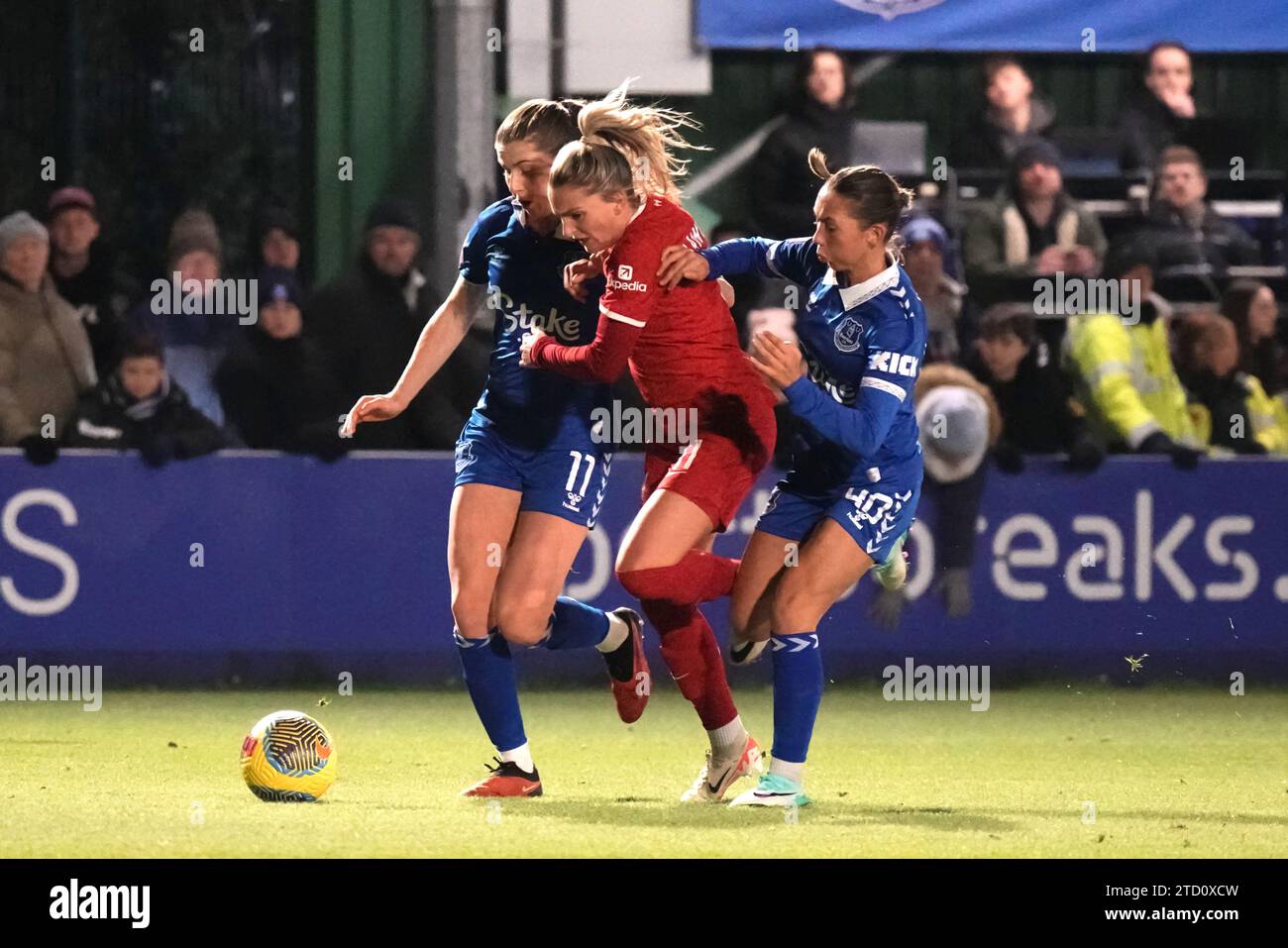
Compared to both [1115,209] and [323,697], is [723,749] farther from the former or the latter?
[1115,209]

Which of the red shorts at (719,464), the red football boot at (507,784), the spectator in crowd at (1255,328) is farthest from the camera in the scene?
the spectator in crowd at (1255,328)

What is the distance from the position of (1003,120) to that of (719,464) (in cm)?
603

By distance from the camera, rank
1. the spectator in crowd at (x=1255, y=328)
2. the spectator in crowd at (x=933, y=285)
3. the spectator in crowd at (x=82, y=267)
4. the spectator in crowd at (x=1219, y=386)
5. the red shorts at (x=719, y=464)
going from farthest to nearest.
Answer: the spectator in crowd at (x=1255, y=328) → the spectator in crowd at (x=1219, y=386) → the spectator in crowd at (x=933, y=285) → the spectator in crowd at (x=82, y=267) → the red shorts at (x=719, y=464)

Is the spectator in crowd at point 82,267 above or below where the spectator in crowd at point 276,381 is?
above

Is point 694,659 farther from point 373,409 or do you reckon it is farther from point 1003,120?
point 1003,120

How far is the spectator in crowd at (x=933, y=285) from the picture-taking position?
11.8m

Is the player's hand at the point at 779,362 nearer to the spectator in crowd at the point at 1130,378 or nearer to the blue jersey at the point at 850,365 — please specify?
the blue jersey at the point at 850,365

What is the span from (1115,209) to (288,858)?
28.1 feet

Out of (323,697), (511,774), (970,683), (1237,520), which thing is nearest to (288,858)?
(511,774)

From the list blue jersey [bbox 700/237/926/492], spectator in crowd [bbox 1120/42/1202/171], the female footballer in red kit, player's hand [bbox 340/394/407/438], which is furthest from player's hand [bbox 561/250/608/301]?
spectator in crowd [bbox 1120/42/1202/171]

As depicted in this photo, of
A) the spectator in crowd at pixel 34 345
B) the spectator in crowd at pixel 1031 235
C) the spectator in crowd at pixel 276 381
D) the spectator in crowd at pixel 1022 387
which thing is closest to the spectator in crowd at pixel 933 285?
the spectator in crowd at pixel 1022 387

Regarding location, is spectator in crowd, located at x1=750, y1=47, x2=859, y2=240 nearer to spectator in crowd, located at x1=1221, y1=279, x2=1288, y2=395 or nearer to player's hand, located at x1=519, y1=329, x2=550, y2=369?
spectator in crowd, located at x1=1221, y1=279, x2=1288, y2=395

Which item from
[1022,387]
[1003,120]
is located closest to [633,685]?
[1022,387]

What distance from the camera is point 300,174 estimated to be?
1404 cm
